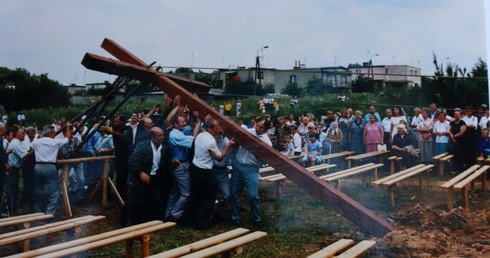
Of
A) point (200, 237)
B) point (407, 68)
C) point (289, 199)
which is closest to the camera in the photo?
point (200, 237)

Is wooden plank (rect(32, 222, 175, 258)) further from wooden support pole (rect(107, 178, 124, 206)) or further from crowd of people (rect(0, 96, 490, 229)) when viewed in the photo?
wooden support pole (rect(107, 178, 124, 206))

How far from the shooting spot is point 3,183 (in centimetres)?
484

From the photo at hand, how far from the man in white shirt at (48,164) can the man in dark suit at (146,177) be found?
0.69m

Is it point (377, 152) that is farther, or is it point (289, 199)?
point (377, 152)

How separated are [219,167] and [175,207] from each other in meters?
0.54

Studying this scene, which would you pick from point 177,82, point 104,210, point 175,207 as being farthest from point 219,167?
point 104,210

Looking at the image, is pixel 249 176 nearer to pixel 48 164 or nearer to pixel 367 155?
pixel 48 164

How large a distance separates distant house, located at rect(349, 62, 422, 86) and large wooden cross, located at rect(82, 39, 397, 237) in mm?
1379

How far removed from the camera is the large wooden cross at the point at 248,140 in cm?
399

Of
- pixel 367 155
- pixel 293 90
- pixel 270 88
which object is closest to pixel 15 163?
pixel 270 88

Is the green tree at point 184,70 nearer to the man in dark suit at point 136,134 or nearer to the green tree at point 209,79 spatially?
the green tree at point 209,79

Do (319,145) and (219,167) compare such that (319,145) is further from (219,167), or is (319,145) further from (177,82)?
(177,82)

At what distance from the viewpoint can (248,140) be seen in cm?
426

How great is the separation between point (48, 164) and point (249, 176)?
6.05 ft
